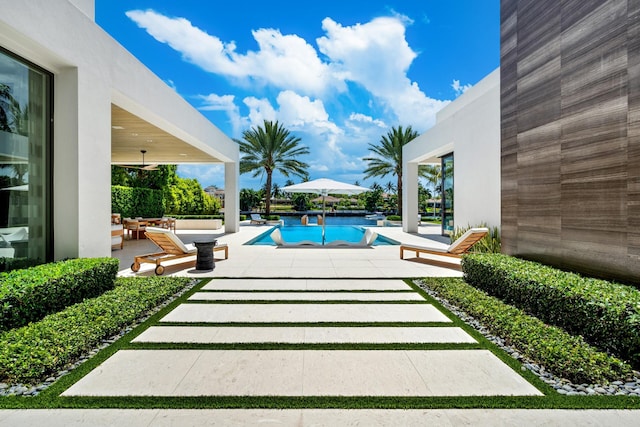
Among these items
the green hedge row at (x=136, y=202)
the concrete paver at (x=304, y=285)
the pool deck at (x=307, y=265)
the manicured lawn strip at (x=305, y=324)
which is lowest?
the manicured lawn strip at (x=305, y=324)

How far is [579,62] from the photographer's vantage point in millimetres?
4797

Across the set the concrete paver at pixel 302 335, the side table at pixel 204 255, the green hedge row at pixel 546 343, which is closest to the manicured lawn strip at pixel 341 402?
the green hedge row at pixel 546 343

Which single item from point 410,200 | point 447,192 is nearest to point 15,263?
point 447,192

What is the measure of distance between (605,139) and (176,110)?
31.4 feet

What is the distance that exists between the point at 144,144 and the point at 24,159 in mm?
8600

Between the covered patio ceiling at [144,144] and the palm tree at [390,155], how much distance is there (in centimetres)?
1305

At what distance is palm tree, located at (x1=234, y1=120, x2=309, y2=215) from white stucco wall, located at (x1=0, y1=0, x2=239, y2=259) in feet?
59.7

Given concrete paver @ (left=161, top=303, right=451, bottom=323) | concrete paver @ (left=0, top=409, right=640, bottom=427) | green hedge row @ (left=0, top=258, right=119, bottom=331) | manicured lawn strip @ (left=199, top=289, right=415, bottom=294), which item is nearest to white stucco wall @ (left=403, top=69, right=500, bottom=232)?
manicured lawn strip @ (left=199, top=289, right=415, bottom=294)

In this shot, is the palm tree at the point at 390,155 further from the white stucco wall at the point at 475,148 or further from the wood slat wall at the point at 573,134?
the wood slat wall at the point at 573,134

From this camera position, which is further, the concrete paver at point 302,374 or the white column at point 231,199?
the white column at point 231,199

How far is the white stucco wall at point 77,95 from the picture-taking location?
4852 mm

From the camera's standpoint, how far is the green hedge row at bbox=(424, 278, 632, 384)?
9.62 ft

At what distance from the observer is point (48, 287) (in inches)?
162

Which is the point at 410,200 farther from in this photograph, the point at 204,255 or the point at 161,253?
the point at 161,253
